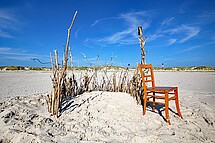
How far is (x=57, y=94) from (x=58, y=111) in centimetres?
39

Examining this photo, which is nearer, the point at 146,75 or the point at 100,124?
the point at 100,124

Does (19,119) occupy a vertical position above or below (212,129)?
above

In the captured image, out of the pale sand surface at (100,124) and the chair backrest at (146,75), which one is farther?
the chair backrest at (146,75)

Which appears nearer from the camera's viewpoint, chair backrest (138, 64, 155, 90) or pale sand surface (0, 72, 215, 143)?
pale sand surface (0, 72, 215, 143)

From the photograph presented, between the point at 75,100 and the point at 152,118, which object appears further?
the point at 75,100

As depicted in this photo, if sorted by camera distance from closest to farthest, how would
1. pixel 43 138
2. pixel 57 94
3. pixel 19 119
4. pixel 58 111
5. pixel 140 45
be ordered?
pixel 43 138 < pixel 19 119 < pixel 57 94 < pixel 58 111 < pixel 140 45

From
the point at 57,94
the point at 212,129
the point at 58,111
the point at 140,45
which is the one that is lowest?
the point at 212,129

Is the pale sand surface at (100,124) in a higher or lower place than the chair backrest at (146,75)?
lower

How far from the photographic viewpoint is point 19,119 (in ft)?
8.32

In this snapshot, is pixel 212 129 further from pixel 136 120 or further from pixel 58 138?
pixel 58 138

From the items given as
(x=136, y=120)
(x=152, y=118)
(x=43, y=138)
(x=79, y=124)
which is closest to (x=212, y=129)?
(x=152, y=118)

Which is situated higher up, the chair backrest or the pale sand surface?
the chair backrest

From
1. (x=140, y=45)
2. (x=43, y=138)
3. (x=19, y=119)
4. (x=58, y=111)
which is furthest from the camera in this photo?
(x=140, y=45)

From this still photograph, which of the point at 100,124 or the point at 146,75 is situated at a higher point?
the point at 146,75
